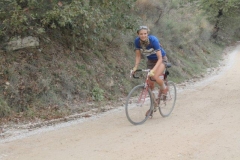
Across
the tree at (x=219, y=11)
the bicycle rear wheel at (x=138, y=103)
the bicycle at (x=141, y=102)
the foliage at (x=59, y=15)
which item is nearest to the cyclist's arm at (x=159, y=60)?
the bicycle at (x=141, y=102)

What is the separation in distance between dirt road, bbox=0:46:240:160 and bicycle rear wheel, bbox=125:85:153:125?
17cm

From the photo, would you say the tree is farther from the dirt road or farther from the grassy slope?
the dirt road

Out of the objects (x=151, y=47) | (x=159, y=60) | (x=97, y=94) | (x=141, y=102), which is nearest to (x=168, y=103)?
(x=141, y=102)

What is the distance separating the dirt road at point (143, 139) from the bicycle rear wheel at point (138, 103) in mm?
167

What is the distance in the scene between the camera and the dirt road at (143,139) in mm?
4707

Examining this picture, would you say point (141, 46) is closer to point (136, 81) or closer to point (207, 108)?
point (207, 108)

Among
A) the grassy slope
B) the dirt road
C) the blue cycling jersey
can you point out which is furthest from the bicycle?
the grassy slope

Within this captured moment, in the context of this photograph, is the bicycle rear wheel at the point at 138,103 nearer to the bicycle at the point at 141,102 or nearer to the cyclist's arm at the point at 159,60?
the bicycle at the point at 141,102

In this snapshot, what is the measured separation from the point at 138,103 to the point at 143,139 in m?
1.16

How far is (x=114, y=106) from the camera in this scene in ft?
26.6

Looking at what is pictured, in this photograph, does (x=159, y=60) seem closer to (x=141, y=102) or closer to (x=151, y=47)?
(x=151, y=47)

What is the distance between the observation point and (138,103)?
6.39m

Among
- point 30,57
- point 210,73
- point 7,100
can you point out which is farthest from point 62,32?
point 210,73

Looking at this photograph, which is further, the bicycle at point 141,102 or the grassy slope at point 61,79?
the grassy slope at point 61,79
